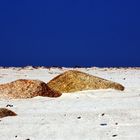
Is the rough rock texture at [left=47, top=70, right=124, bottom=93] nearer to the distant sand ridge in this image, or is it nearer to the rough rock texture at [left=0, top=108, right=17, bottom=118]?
the distant sand ridge

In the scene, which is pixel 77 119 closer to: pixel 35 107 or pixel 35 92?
pixel 35 107

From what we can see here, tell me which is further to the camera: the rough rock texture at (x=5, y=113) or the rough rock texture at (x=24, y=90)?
the rough rock texture at (x=24, y=90)

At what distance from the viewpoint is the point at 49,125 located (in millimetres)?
8906

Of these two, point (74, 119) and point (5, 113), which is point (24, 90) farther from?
point (74, 119)

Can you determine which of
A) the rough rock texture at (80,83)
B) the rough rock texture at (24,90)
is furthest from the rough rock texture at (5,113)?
the rough rock texture at (80,83)

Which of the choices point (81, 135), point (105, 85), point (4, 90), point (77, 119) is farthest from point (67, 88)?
point (81, 135)

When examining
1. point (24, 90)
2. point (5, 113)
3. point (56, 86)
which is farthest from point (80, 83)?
point (5, 113)

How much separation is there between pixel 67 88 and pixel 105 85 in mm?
1095

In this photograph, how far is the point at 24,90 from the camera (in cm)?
1395

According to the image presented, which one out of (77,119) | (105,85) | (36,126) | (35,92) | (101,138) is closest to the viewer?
(101,138)

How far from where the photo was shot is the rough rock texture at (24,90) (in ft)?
45.3

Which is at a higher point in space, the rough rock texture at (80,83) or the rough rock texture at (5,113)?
the rough rock texture at (80,83)

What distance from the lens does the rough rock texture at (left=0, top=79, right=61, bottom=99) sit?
1381cm

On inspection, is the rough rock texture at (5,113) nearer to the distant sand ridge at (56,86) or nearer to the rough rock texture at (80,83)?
the distant sand ridge at (56,86)
